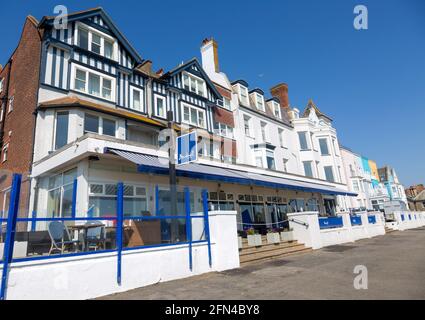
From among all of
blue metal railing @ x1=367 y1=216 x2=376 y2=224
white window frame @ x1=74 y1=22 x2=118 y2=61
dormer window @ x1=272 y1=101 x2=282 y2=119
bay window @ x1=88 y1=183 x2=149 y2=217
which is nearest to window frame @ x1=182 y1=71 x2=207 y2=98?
white window frame @ x1=74 y1=22 x2=118 y2=61

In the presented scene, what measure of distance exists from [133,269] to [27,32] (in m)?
17.9

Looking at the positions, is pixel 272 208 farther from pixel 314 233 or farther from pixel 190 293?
pixel 190 293

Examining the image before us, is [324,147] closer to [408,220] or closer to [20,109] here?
[408,220]

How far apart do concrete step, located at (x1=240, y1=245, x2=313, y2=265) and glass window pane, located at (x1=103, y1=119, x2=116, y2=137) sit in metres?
9.67

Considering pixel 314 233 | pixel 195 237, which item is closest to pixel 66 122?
pixel 195 237

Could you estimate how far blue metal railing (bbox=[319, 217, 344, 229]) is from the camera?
1597cm

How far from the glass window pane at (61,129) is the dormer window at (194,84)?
31.9ft

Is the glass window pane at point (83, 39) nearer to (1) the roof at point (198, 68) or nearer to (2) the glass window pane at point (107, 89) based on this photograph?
(2) the glass window pane at point (107, 89)

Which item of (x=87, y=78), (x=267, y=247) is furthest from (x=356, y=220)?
(x=87, y=78)

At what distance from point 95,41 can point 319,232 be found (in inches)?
683

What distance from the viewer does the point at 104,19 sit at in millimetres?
17531

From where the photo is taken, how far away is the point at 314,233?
1473 centimetres

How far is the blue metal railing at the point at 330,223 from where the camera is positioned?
52.4 feet
